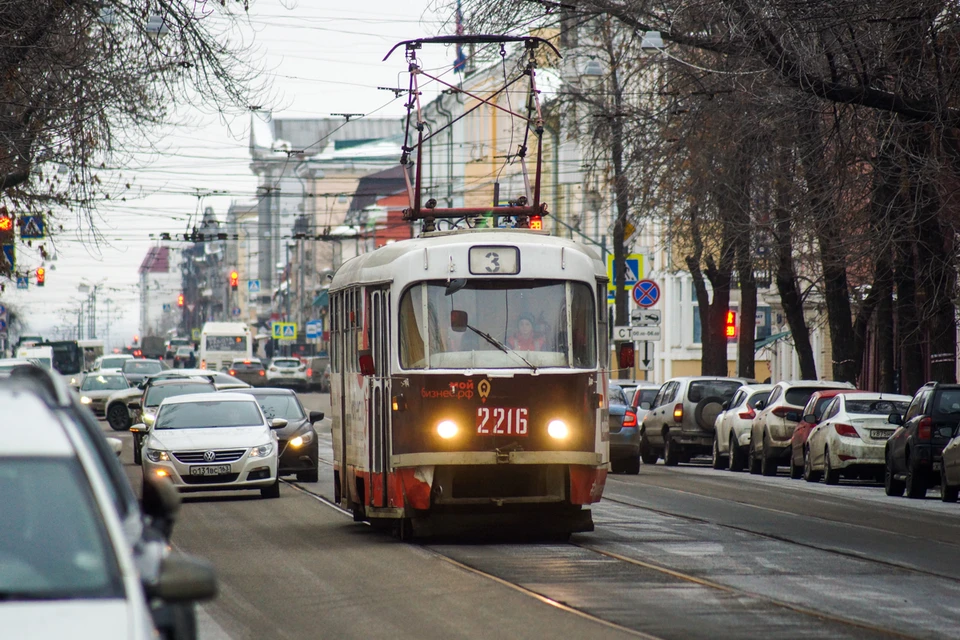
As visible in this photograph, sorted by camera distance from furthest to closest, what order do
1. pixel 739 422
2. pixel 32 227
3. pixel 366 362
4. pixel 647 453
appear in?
pixel 647 453 < pixel 739 422 < pixel 32 227 < pixel 366 362

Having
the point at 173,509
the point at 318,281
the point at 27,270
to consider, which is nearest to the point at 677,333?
the point at 27,270

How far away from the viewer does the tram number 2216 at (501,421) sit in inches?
603

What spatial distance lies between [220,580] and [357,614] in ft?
7.86

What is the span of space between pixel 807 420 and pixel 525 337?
14.2m

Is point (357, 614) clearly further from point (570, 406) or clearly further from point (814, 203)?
point (814, 203)

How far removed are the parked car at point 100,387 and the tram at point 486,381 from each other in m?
35.0

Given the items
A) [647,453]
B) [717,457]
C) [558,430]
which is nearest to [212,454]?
[558,430]

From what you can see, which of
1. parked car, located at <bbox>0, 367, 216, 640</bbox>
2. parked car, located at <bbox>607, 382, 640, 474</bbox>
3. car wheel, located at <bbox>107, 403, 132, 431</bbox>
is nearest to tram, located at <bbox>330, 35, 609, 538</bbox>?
parked car, located at <bbox>0, 367, 216, 640</bbox>

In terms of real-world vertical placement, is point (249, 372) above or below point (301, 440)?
above

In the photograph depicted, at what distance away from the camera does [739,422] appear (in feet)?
104

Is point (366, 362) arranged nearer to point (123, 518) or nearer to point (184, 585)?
point (123, 518)

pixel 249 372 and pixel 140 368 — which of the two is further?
pixel 249 372

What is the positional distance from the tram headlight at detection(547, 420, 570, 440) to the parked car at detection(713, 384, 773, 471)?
1639cm

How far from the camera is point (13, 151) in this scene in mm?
21125
